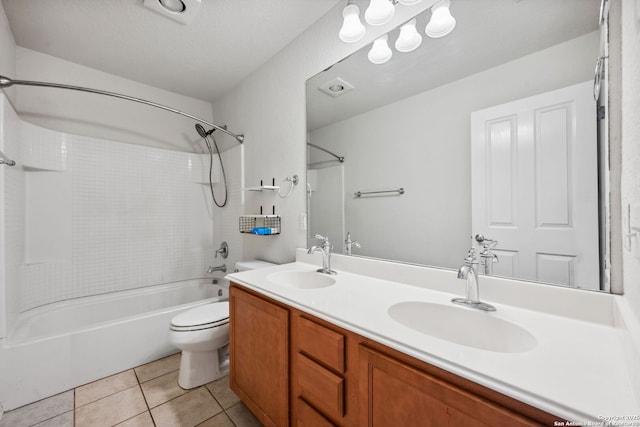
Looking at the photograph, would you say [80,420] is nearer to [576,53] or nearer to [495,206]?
[495,206]

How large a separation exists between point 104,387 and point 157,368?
0.30m

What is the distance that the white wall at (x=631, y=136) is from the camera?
0.54 m

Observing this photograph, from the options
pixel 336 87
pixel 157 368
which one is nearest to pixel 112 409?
pixel 157 368

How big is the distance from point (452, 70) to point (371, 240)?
2.97 ft

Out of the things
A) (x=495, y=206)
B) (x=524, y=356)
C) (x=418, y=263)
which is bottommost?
(x=524, y=356)

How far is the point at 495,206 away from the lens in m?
1.01

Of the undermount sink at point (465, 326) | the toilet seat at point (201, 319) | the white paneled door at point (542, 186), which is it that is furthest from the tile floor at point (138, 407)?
the white paneled door at point (542, 186)

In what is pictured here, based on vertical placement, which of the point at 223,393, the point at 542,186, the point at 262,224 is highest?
the point at 542,186

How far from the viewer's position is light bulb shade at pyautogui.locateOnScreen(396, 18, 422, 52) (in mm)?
1230

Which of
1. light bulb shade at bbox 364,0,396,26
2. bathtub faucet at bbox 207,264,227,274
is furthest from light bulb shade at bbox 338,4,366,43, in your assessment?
bathtub faucet at bbox 207,264,227,274

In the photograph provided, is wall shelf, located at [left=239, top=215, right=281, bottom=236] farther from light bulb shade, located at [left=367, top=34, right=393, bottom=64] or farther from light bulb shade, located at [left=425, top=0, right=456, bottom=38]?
light bulb shade, located at [left=425, top=0, right=456, bottom=38]

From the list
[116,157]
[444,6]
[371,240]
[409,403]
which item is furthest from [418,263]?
[116,157]

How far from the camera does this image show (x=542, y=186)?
889 millimetres

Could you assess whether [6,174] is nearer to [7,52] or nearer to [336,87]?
[7,52]
